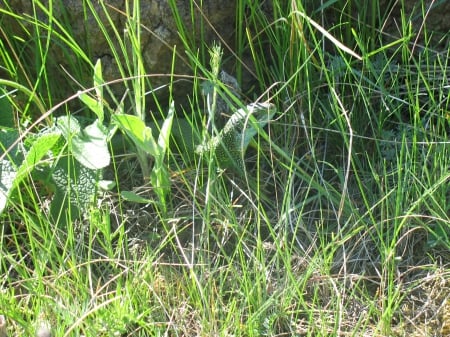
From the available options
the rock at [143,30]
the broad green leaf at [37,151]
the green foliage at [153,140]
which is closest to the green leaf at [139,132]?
the green foliage at [153,140]

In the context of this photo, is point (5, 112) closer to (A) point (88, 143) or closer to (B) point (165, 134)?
(A) point (88, 143)

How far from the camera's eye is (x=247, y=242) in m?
1.49

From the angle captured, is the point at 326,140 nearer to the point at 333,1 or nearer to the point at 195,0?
the point at 333,1

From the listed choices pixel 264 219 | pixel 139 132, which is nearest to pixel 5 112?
pixel 139 132

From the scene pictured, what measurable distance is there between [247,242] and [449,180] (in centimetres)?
40

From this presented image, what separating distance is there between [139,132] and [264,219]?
27 cm

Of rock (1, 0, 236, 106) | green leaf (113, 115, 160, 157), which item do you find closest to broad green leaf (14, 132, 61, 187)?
green leaf (113, 115, 160, 157)

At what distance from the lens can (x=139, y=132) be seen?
1.40 m

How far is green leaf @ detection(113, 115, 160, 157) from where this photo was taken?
139 centimetres

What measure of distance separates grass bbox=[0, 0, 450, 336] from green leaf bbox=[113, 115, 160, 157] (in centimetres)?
3

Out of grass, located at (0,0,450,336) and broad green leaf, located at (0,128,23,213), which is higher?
broad green leaf, located at (0,128,23,213)

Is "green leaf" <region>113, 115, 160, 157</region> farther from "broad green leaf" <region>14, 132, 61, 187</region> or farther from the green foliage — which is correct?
"broad green leaf" <region>14, 132, 61, 187</region>

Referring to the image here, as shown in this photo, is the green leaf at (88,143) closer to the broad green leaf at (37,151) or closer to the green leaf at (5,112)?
the broad green leaf at (37,151)

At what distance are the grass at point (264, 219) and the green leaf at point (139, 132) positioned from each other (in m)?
0.03
